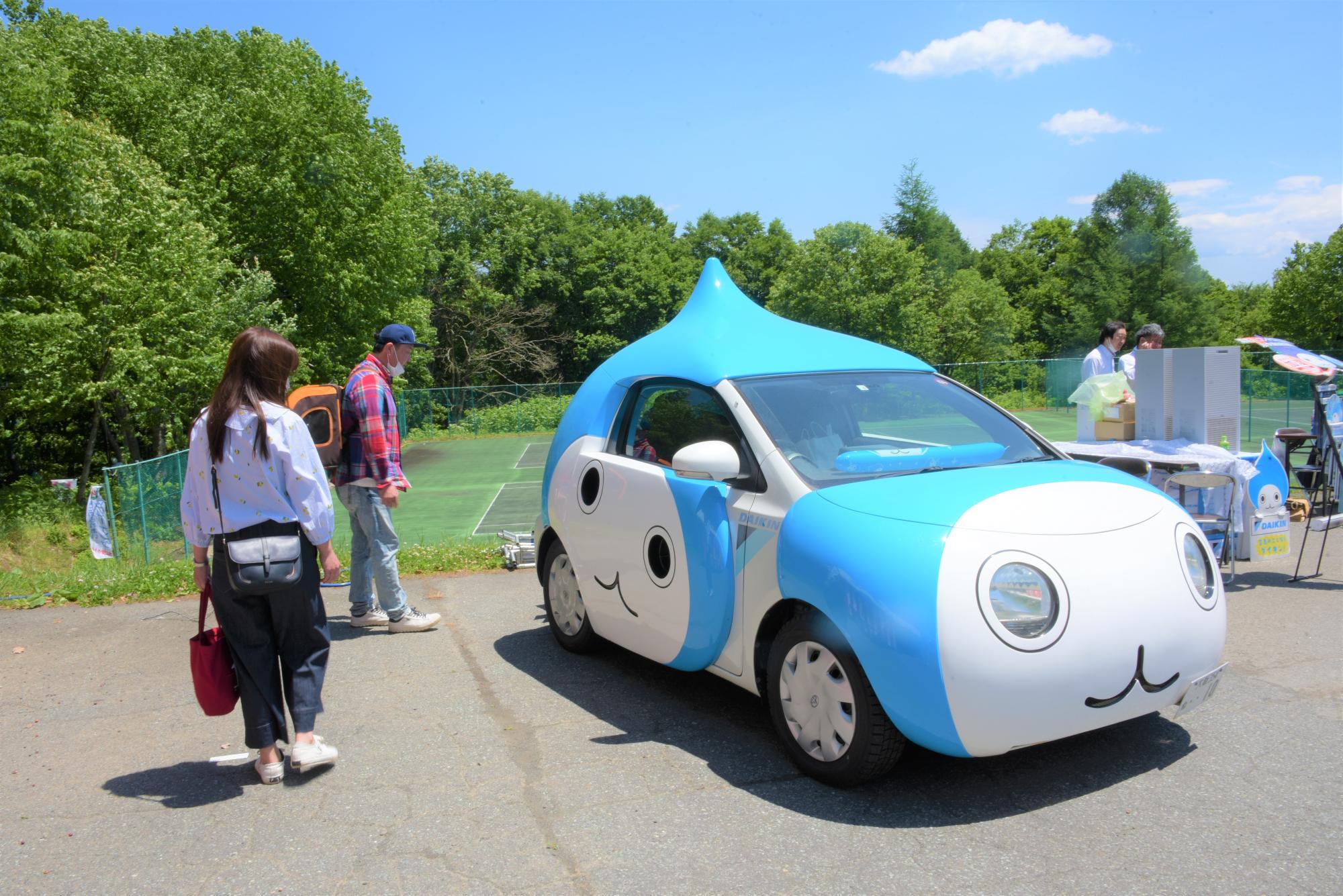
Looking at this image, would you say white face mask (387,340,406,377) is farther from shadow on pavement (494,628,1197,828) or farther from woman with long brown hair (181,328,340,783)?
shadow on pavement (494,628,1197,828)

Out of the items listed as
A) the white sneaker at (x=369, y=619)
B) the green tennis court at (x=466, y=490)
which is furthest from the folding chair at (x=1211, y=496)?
the green tennis court at (x=466, y=490)

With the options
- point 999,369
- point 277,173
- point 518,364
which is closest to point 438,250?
point 518,364

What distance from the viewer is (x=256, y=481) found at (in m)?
3.90

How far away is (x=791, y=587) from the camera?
3967mm

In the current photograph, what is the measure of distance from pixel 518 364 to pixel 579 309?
7.68 metres

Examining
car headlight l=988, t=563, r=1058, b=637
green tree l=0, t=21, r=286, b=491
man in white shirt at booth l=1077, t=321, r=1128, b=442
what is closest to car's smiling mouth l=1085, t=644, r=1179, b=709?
car headlight l=988, t=563, r=1058, b=637

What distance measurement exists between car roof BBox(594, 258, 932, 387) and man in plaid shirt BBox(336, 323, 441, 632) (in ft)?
4.65

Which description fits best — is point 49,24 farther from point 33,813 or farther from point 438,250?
point 33,813

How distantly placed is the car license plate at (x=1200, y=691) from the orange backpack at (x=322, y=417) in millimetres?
4691

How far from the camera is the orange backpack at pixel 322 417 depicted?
603 cm

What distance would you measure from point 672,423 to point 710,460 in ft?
2.93

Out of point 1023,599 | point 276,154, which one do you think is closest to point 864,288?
point 276,154

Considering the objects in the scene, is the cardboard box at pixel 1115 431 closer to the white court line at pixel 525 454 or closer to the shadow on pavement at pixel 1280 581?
the shadow on pavement at pixel 1280 581

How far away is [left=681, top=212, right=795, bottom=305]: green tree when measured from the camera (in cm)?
7250
